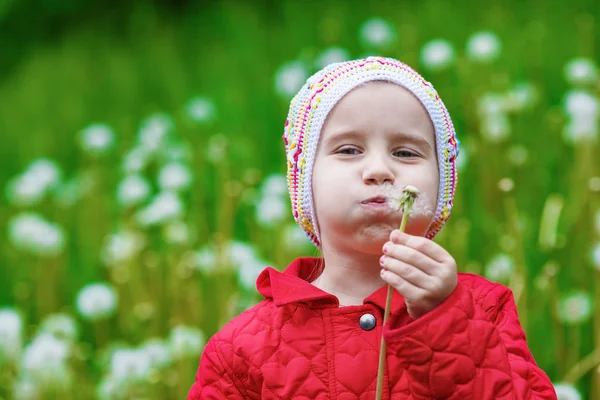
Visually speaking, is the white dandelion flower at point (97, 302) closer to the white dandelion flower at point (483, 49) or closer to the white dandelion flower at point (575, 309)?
the white dandelion flower at point (575, 309)

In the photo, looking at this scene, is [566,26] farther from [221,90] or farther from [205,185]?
[205,185]

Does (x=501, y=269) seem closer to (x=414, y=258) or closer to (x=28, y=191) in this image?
(x=414, y=258)

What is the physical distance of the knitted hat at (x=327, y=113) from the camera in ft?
4.26

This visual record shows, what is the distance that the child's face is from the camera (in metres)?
1.22

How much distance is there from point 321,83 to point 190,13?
4.44m

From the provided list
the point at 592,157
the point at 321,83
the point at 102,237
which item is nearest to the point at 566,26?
the point at 592,157

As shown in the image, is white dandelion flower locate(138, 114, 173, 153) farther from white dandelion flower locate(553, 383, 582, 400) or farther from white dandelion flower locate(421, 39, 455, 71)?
white dandelion flower locate(553, 383, 582, 400)

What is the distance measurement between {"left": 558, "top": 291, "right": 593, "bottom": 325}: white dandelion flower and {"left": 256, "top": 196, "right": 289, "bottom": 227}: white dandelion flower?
0.69 metres

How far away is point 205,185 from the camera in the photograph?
284 centimetres

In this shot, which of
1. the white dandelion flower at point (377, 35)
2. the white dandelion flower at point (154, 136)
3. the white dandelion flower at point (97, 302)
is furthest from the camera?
the white dandelion flower at point (377, 35)

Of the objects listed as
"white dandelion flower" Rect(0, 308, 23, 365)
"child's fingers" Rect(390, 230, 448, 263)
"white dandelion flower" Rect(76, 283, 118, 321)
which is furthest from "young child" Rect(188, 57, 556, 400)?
"white dandelion flower" Rect(76, 283, 118, 321)

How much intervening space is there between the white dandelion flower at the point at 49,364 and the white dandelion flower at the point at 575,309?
1.00 meters

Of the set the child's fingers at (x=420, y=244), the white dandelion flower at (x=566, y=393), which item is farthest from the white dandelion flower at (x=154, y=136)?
the child's fingers at (x=420, y=244)

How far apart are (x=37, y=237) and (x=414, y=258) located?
1.70 metres
